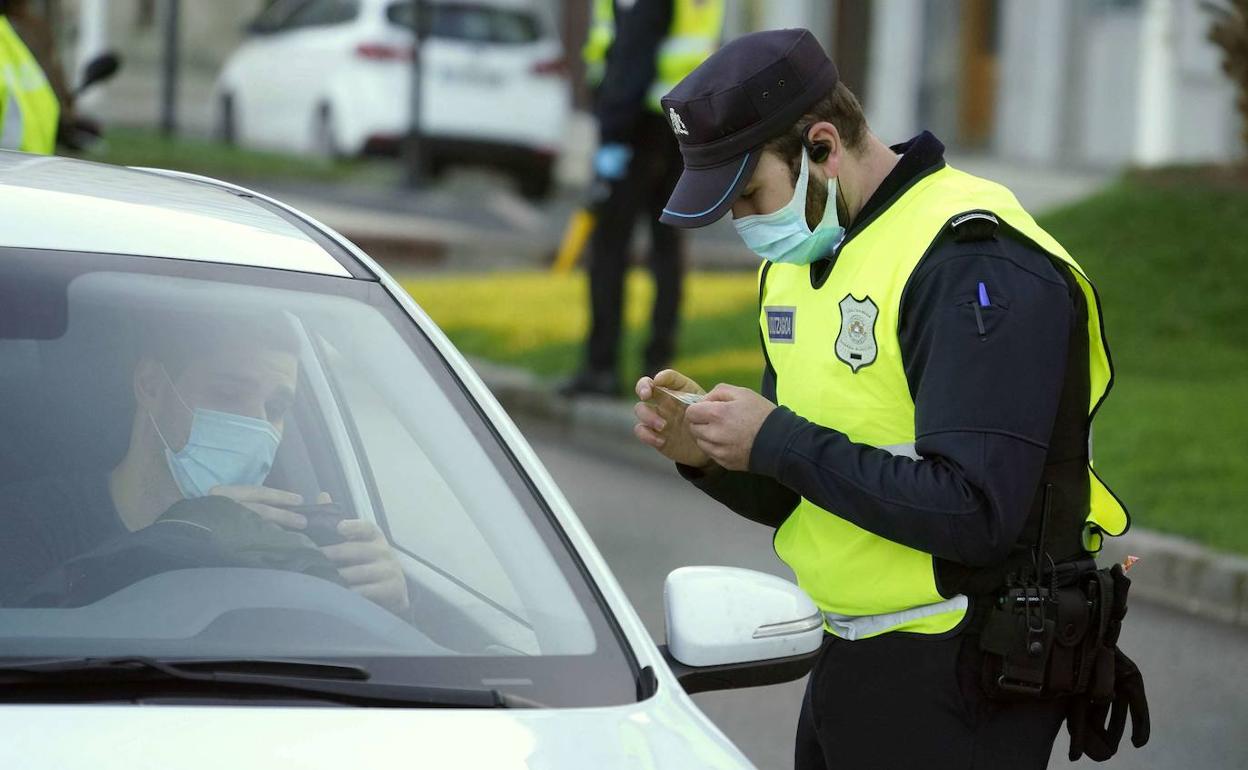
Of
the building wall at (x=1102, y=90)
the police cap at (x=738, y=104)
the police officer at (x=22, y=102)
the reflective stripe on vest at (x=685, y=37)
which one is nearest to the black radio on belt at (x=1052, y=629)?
the police cap at (x=738, y=104)

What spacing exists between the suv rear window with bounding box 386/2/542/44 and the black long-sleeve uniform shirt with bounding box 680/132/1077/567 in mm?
16384

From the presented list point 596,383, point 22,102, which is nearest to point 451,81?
point 596,383

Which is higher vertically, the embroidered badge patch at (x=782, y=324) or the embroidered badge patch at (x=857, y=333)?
the embroidered badge patch at (x=857, y=333)

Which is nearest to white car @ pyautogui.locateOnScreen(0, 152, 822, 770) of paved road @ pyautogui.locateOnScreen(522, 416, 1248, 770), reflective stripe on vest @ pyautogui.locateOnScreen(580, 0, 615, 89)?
paved road @ pyautogui.locateOnScreen(522, 416, 1248, 770)

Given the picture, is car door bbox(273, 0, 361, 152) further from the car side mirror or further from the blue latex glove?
the car side mirror

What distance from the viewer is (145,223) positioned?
300 cm

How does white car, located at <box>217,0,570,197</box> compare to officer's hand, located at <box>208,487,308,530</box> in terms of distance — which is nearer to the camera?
officer's hand, located at <box>208,487,308,530</box>

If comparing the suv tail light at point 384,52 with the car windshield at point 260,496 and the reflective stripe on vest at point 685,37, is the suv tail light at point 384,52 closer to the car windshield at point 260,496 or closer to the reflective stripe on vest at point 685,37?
the reflective stripe on vest at point 685,37

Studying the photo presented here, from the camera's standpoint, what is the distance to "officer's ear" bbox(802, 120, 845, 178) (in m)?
2.86

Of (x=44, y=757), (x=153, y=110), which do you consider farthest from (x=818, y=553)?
(x=153, y=110)

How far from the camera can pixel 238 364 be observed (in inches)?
116

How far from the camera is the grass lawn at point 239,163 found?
62.6 feet

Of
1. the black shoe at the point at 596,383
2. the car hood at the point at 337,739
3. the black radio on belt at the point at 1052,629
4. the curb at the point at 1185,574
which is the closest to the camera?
the car hood at the point at 337,739

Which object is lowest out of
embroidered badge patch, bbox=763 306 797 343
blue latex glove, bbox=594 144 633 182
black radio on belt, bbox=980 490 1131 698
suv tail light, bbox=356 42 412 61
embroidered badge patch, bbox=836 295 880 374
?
suv tail light, bbox=356 42 412 61
